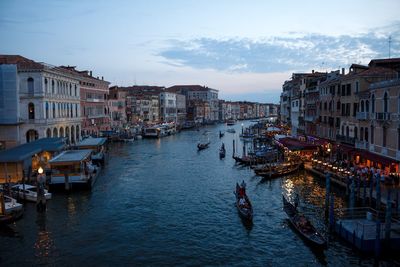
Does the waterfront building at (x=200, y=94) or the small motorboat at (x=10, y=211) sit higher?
the waterfront building at (x=200, y=94)

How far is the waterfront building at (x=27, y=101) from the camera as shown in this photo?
31.7 m

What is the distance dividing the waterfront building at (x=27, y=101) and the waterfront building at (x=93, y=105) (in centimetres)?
1128

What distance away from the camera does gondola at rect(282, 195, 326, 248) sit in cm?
1420

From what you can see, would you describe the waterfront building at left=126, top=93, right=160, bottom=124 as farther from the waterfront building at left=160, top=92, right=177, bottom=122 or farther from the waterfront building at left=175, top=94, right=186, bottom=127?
the waterfront building at left=175, top=94, right=186, bottom=127

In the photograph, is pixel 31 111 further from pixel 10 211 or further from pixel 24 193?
pixel 10 211

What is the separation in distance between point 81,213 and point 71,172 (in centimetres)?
476

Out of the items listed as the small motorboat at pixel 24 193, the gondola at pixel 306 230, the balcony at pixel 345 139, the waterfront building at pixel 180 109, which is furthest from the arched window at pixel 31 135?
the waterfront building at pixel 180 109

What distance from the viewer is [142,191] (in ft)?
77.7

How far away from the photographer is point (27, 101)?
33.0 m

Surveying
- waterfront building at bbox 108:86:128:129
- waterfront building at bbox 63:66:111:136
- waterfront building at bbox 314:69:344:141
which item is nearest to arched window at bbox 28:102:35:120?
waterfront building at bbox 63:66:111:136

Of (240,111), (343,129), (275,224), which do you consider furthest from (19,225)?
(240,111)

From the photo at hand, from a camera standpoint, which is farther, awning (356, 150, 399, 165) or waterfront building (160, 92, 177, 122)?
waterfront building (160, 92, 177, 122)

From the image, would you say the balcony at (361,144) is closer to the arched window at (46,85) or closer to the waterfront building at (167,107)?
the arched window at (46,85)

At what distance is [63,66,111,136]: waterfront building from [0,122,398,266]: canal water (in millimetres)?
22806
